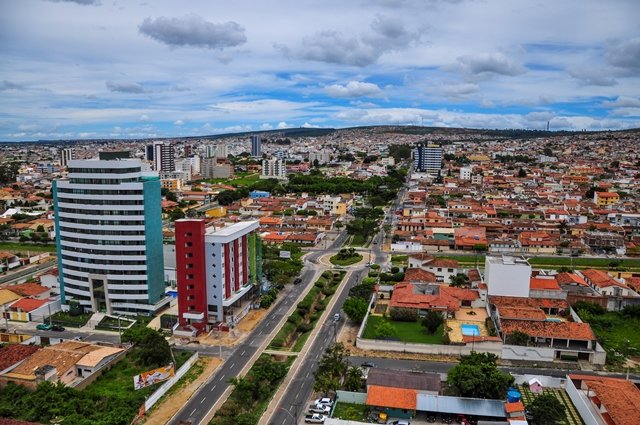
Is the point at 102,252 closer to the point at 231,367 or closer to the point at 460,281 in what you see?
the point at 231,367

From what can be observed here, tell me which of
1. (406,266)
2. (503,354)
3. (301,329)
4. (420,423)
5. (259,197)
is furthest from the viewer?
(259,197)

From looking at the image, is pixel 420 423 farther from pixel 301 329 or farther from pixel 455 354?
pixel 301 329

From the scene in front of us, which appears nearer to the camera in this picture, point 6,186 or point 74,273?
point 74,273

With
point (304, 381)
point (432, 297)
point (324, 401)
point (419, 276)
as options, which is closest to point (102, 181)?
point (304, 381)

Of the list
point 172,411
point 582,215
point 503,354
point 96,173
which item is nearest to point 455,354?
point 503,354

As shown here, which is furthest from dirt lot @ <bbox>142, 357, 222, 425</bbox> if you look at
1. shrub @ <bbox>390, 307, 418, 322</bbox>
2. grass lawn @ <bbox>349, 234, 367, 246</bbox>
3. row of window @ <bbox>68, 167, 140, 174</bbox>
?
grass lawn @ <bbox>349, 234, 367, 246</bbox>

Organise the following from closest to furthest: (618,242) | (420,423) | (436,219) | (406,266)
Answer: (420,423) → (406,266) → (618,242) → (436,219)
